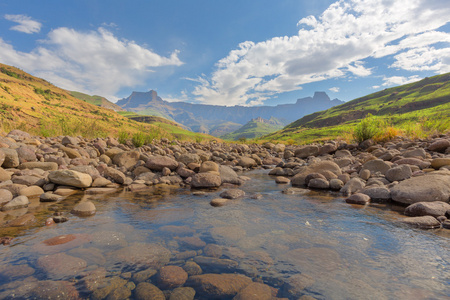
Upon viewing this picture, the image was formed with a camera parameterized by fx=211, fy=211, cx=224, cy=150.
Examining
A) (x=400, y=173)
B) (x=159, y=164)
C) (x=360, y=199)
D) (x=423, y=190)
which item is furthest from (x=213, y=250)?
(x=400, y=173)

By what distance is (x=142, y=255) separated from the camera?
365cm

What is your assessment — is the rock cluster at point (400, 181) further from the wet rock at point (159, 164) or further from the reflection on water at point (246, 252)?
the wet rock at point (159, 164)

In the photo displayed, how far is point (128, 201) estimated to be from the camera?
7.02 meters

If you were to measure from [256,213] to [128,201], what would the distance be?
13.9 ft

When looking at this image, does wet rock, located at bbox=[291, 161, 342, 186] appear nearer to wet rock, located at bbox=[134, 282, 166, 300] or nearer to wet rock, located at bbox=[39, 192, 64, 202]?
wet rock, located at bbox=[134, 282, 166, 300]

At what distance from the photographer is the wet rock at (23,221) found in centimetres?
472

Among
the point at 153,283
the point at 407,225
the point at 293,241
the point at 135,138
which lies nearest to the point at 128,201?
the point at 153,283

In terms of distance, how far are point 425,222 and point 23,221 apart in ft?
30.2

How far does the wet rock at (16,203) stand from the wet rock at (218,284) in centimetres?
591

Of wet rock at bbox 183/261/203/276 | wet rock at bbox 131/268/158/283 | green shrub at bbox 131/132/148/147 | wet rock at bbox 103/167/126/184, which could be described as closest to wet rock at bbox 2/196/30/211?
wet rock at bbox 103/167/126/184

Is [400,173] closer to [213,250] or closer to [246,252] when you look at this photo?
[246,252]

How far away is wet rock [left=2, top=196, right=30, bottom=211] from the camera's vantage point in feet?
18.6

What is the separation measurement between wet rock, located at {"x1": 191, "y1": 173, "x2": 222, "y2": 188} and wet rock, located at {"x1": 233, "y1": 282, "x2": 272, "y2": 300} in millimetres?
6718

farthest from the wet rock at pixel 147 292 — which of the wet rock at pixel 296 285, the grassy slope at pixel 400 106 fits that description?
the grassy slope at pixel 400 106
